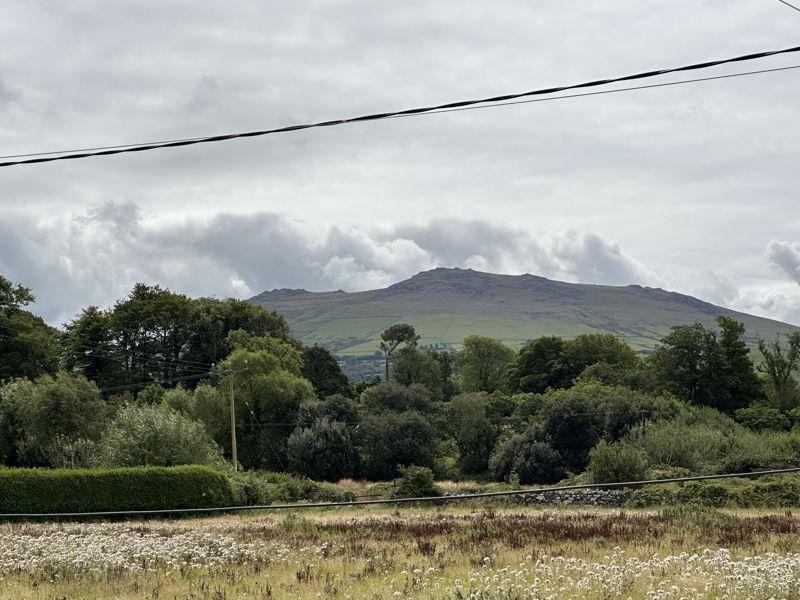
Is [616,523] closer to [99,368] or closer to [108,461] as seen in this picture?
[108,461]

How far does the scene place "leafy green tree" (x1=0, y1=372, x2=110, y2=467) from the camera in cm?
5184

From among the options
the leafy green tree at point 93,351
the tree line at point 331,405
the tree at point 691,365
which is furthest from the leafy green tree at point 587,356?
the leafy green tree at point 93,351

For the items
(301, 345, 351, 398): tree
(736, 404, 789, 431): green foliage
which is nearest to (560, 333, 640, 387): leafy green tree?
(736, 404, 789, 431): green foliage

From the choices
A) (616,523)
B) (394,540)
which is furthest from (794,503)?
(394,540)

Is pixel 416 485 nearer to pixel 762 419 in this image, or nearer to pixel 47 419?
pixel 47 419

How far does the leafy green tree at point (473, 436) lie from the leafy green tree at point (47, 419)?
3449 centimetres

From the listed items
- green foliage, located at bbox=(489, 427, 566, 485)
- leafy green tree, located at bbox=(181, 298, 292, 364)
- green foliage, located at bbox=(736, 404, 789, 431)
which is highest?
leafy green tree, located at bbox=(181, 298, 292, 364)

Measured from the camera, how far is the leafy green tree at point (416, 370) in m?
112

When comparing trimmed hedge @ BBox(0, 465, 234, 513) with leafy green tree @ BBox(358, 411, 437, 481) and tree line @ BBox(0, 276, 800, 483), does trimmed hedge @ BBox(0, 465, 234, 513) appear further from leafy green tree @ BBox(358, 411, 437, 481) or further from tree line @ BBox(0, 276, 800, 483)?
leafy green tree @ BBox(358, 411, 437, 481)

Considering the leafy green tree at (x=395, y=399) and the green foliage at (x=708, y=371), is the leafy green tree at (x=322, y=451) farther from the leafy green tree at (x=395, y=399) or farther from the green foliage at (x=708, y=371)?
the green foliage at (x=708, y=371)

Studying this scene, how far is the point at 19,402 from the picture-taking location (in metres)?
53.6

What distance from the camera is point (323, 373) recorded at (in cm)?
9638

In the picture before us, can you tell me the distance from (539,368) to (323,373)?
28.1 metres

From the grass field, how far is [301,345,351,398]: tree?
64.8 m
